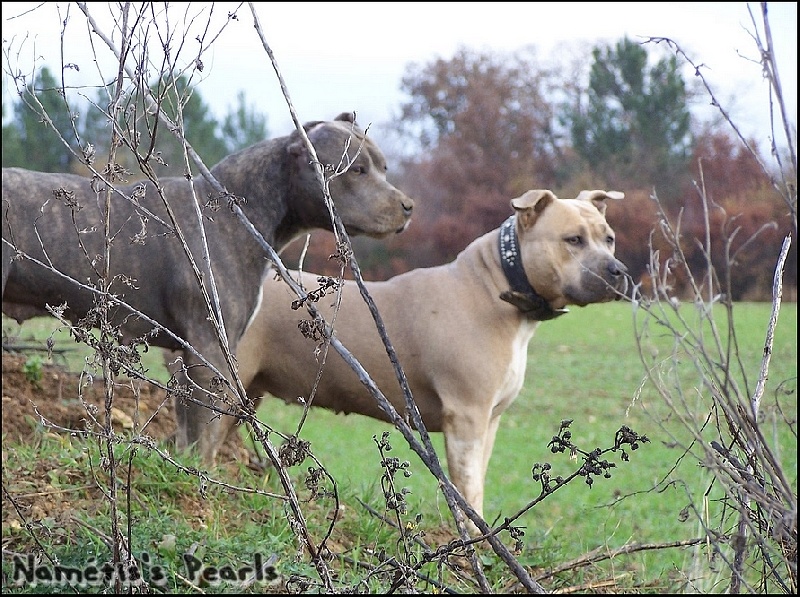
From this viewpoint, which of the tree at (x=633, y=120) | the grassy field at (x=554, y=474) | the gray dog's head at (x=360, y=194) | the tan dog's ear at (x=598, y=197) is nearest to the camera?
the grassy field at (x=554, y=474)

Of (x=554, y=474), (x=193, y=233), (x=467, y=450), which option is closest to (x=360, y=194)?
(x=193, y=233)

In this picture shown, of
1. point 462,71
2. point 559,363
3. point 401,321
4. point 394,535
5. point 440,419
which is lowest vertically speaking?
point 559,363

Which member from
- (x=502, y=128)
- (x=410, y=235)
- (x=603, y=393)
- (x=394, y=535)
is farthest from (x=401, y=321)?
(x=502, y=128)

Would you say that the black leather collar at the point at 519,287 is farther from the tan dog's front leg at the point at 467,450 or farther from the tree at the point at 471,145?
the tree at the point at 471,145

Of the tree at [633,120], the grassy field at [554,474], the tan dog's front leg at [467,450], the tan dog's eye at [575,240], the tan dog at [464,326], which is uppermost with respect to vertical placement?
the tree at [633,120]

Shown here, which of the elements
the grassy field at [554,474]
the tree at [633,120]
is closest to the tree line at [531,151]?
the tree at [633,120]

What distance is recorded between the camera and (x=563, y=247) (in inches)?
171

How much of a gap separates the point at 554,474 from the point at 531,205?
5983 millimetres

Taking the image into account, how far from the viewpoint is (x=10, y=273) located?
3850 millimetres

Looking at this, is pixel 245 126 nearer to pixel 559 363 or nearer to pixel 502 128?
pixel 502 128

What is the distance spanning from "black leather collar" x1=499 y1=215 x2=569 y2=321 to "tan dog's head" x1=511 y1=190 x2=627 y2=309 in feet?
0.08

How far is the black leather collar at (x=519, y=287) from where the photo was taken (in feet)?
14.6

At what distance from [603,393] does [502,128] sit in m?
27.1

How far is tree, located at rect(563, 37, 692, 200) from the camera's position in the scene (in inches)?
1414
